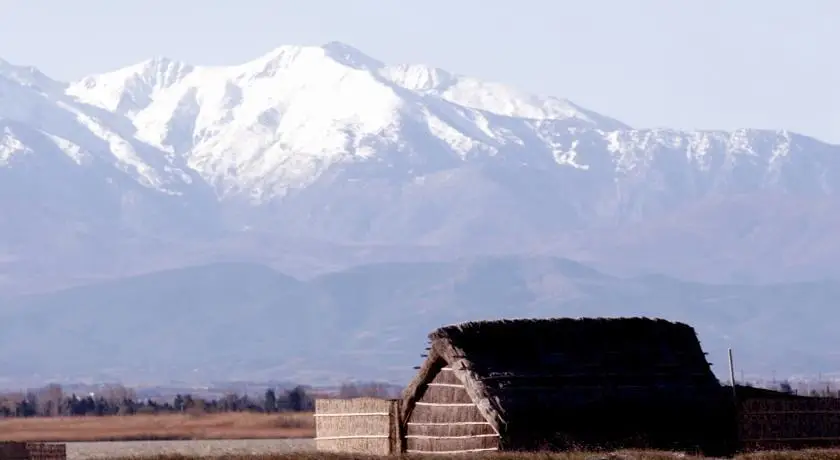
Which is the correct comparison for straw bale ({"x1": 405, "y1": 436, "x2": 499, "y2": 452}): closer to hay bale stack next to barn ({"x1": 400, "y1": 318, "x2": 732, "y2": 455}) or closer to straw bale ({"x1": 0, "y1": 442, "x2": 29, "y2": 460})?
hay bale stack next to barn ({"x1": 400, "y1": 318, "x2": 732, "y2": 455})

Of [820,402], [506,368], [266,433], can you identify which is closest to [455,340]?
[506,368]

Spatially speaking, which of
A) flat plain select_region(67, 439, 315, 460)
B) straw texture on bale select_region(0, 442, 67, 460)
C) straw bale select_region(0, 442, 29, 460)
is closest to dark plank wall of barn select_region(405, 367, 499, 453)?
flat plain select_region(67, 439, 315, 460)

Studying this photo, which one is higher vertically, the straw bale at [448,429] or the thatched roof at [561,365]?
the thatched roof at [561,365]

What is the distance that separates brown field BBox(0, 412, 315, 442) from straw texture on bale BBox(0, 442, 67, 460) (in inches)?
1164

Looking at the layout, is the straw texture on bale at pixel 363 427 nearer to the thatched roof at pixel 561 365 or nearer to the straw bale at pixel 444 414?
the straw bale at pixel 444 414

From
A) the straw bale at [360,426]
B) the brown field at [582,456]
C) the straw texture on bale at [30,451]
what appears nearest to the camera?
the brown field at [582,456]

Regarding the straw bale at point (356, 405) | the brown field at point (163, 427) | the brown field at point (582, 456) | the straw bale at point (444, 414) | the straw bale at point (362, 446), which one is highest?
the brown field at point (163, 427)

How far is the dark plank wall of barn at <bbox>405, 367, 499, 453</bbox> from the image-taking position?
41469 millimetres

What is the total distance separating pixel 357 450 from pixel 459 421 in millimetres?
3155

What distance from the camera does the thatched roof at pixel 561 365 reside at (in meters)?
41.3

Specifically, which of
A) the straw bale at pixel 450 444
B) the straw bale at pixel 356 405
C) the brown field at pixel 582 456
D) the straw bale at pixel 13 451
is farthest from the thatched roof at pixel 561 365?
the straw bale at pixel 13 451

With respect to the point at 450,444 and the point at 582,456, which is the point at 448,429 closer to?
the point at 450,444

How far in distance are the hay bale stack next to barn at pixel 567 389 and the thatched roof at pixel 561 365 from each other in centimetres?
2

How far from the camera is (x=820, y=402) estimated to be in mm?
43250
